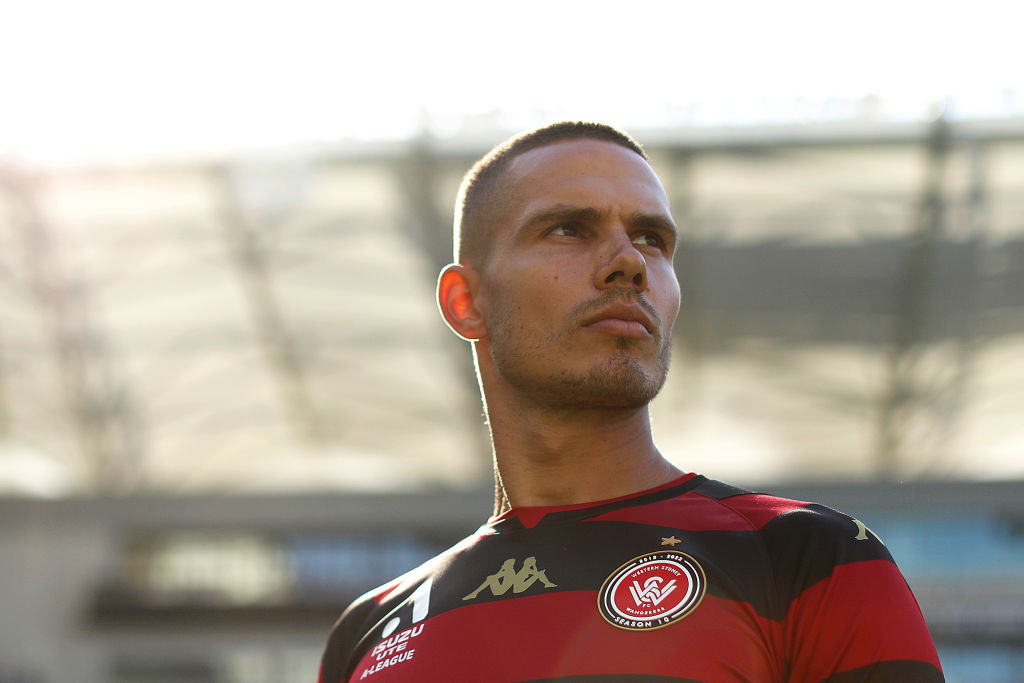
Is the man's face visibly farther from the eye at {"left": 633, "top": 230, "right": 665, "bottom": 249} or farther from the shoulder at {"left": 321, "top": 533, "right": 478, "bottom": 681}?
the shoulder at {"left": 321, "top": 533, "right": 478, "bottom": 681}

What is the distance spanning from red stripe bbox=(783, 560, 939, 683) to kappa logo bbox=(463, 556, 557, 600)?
50 cm

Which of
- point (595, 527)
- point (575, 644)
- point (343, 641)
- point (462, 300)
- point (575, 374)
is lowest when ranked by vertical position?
point (343, 641)

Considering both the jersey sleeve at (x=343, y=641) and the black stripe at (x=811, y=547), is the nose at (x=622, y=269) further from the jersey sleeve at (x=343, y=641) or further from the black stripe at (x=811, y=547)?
the jersey sleeve at (x=343, y=641)

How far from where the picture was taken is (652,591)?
5.76 ft

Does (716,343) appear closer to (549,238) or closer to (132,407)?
(132,407)

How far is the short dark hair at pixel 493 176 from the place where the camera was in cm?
231

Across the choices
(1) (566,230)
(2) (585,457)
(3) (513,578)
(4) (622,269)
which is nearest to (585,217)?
(1) (566,230)

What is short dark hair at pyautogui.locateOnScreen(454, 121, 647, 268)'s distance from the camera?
231cm

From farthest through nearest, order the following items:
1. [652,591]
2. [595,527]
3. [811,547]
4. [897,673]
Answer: [595,527] < [652,591] < [811,547] < [897,673]

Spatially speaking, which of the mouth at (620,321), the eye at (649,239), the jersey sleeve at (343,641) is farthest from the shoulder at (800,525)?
the jersey sleeve at (343,641)

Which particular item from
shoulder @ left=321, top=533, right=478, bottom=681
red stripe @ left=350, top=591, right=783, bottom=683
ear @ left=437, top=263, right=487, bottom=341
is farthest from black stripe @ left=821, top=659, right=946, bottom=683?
ear @ left=437, top=263, right=487, bottom=341

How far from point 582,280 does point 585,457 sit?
38 centimetres

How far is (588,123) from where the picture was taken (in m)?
2.36

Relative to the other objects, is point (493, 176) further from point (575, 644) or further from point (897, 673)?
point (897, 673)
